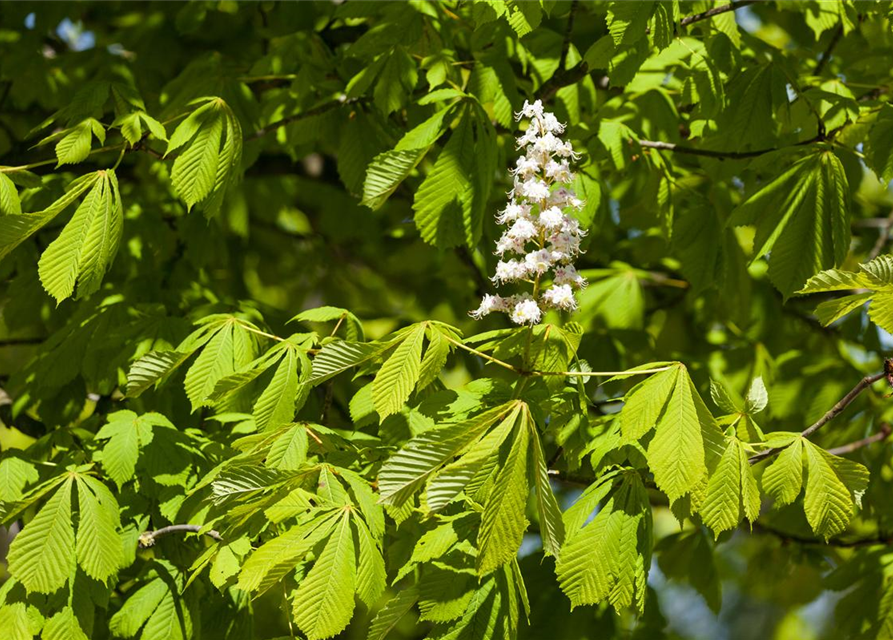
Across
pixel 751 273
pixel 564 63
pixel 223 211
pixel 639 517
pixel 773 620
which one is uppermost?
pixel 564 63

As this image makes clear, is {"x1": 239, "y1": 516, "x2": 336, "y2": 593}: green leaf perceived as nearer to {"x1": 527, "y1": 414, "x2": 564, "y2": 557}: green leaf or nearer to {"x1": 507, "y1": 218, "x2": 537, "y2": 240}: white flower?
{"x1": 527, "y1": 414, "x2": 564, "y2": 557}: green leaf

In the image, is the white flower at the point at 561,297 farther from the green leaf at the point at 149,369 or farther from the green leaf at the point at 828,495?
the green leaf at the point at 149,369

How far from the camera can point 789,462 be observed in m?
1.79

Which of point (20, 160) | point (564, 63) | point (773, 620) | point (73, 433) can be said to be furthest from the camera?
point (773, 620)

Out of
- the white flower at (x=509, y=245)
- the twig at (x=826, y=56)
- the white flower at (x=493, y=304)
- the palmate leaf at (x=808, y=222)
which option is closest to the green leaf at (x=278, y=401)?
the white flower at (x=493, y=304)

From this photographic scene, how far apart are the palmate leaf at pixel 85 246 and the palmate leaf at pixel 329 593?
2.68 ft

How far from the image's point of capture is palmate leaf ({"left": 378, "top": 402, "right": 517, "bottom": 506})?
62.5 inches

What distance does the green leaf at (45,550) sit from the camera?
1.93 meters

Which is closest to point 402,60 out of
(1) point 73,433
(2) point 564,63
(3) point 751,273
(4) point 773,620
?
(2) point 564,63

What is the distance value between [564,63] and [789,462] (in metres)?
1.49

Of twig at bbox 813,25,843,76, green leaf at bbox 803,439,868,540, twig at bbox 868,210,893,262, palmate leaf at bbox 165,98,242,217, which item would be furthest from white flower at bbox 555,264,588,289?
twig at bbox 868,210,893,262

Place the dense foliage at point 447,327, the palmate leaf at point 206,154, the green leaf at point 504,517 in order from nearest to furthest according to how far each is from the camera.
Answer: the green leaf at point 504,517
the dense foliage at point 447,327
the palmate leaf at point 206,154

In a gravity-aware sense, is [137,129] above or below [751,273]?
above

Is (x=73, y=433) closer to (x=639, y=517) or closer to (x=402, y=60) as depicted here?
(x=402, y=60)
